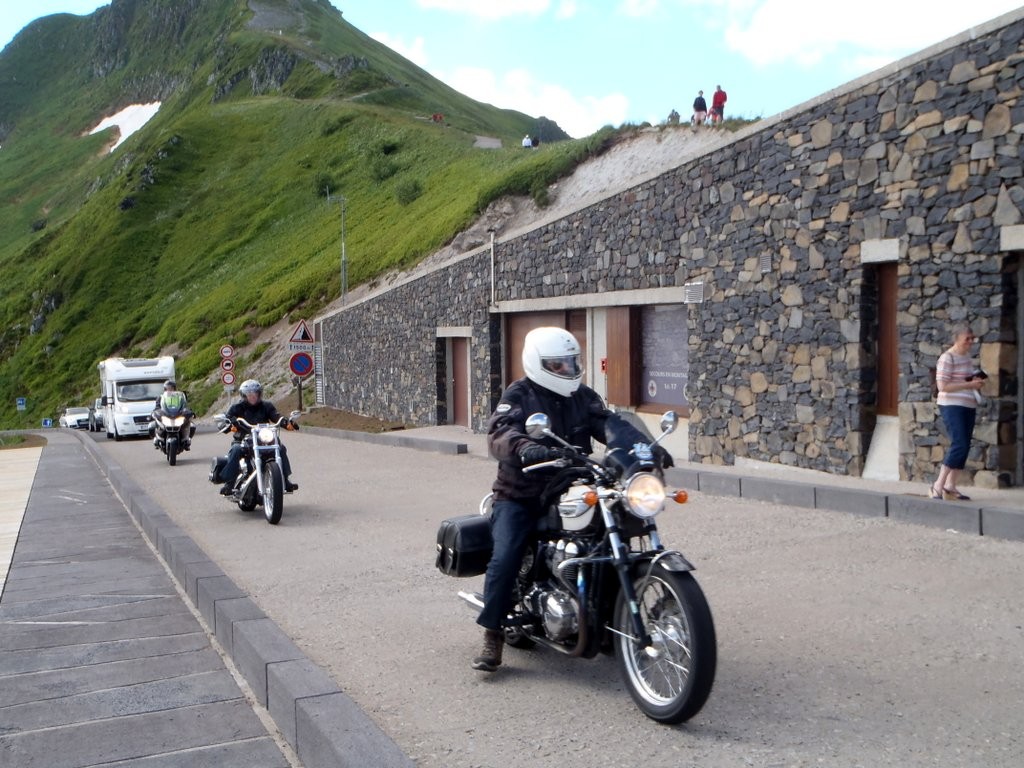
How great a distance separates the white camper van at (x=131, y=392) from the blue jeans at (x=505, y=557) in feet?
93.9

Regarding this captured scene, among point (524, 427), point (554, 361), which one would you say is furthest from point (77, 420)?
point (554, 361)

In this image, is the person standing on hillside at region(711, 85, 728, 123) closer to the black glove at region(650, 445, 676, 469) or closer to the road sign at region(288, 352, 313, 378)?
the road sign at region(288, 352, 313, 378)

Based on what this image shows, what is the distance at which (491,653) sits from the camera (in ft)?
16.7

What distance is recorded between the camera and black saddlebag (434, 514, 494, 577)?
17.6ft

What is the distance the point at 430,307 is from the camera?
79.8 ft

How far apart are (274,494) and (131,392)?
2355cm

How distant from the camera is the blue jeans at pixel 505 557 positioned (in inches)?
195

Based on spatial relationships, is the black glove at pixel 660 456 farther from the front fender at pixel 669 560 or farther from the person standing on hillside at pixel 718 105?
the person standing on hillside at pixel 718 105

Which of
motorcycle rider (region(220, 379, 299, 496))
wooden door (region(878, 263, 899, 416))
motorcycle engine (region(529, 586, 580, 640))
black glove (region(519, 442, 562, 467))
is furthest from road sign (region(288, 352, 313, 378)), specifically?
black glove (region(519, 442, 562, 467))

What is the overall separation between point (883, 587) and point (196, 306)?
5940 centimetres

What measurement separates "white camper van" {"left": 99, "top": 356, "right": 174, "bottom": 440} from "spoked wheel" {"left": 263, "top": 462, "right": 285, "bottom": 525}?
22.0 meters

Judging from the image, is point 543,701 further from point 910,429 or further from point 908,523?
point 910,429

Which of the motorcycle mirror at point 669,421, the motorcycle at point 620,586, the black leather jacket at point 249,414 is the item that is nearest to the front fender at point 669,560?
the motorcycle at point 620,586

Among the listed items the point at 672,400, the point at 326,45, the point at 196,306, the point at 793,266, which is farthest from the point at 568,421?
the point at 326,45
